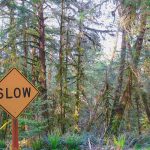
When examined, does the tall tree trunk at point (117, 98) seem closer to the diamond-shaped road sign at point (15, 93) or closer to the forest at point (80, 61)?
the forest at point (80, 61)

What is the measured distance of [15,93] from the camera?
23.7 ft

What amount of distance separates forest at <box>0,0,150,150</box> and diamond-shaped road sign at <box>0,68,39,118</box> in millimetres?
2896

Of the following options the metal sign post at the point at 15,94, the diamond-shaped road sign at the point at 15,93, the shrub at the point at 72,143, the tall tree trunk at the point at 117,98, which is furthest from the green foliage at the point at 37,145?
the tall tree trunk at the point at 117,98

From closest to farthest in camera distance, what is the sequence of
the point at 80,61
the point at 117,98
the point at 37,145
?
1. the point at 37,145
2. the point at 117,98
3. the point at 80,61

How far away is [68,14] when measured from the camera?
19516 mm

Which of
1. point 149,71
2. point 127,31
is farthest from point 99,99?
point 127,31

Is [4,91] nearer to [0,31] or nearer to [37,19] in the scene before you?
[0,31]

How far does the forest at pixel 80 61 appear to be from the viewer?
13328mm

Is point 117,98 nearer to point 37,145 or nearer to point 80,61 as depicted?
point 80,61

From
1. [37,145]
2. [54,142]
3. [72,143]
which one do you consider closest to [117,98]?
[72,143]

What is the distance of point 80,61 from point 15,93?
1346cm

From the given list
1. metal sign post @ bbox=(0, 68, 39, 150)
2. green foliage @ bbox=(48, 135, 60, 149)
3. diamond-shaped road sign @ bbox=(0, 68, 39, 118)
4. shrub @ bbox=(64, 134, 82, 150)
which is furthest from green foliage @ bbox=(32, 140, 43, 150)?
diamond-shaped road sign @ bbox=(0, 68, 39, 118)

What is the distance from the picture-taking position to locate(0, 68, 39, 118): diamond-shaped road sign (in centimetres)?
714

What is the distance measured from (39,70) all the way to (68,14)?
3.33 m
